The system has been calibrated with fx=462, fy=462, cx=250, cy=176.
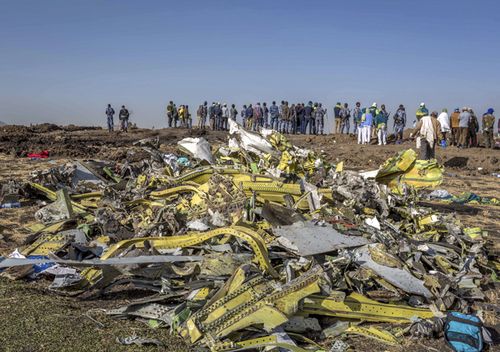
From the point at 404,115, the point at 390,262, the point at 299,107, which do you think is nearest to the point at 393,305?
the point at 390,262

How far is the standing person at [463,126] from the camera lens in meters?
18.0

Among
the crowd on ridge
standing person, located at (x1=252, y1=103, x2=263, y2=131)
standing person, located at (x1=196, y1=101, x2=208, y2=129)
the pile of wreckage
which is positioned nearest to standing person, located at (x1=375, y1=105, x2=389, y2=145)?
the crowd on ridge

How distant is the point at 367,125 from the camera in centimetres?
1984

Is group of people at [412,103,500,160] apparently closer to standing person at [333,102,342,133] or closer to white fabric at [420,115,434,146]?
white fabric at [420,115,434,146]

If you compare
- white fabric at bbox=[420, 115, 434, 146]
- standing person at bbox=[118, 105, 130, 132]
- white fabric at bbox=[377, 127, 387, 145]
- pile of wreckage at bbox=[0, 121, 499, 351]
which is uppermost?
standing person at bbox=[118, 105, 130, 132]

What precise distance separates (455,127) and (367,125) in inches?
139

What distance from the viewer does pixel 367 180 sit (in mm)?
7598

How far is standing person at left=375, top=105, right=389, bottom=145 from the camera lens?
65.1 feet

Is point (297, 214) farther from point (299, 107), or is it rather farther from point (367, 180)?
point (299, 107)

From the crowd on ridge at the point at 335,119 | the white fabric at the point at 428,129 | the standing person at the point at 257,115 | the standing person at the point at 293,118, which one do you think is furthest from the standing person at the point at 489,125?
the standing person at the point at 257,115

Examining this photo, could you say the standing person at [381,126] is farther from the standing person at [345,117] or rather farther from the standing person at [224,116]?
the standing person at [224,116]

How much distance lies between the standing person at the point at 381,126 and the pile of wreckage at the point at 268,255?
12.1m

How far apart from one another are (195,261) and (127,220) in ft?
6.57

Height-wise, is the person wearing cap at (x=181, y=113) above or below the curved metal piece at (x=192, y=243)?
above
